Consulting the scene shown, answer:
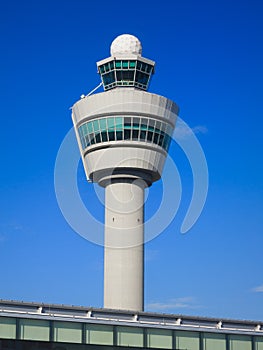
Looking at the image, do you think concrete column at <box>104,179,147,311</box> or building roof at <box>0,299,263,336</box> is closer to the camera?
building roof at <box>0,299,263,336</box>

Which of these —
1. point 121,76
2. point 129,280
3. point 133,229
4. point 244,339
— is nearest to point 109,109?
point 121,76

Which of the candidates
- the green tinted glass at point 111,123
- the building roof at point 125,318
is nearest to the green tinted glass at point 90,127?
the green tinted glass at point 111,123

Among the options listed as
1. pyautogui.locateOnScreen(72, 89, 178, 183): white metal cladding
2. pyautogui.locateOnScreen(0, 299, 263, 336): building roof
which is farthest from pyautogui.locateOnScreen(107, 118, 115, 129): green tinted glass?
pyautogui.locateOnScreen(0, 299, 263, 336): building roof

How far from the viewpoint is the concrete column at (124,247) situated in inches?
3612

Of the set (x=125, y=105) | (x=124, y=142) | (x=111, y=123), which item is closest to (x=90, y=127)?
(x=111, y=123)

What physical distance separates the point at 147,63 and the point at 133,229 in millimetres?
23497

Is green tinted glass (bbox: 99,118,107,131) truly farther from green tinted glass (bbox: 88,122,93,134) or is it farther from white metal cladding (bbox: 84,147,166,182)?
white metal cladding (bbox: 84,147,166,182)

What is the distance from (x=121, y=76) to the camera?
3915 inches

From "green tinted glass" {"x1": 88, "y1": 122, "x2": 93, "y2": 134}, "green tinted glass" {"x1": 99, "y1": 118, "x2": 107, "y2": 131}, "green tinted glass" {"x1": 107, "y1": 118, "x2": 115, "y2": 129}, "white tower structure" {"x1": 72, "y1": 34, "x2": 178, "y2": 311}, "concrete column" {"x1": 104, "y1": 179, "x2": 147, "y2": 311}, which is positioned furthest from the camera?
"green tinted glass" {"x1": 88, "y1": 122, "x2": 93, "y2": 134}

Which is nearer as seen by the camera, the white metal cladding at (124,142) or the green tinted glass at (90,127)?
the white metal cladding at (124,142)

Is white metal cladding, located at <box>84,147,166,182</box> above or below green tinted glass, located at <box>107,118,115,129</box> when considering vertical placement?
below

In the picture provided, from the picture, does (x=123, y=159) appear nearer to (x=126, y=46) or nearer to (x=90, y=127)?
(x=90, y=127)

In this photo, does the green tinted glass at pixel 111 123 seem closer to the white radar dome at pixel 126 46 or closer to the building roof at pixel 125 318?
the white radar dome at pixel 126 46

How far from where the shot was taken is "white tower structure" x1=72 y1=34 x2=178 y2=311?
304 ft
